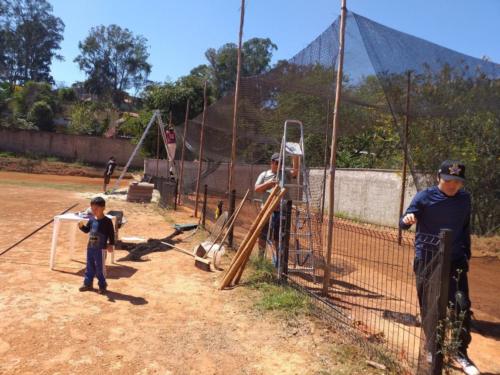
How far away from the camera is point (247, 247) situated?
5320 millimetres

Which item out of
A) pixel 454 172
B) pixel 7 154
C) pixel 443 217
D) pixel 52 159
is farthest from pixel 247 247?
pixel 7 154

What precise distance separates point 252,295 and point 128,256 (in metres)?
2.68

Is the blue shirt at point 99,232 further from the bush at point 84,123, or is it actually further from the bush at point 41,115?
the bush at point 41,115

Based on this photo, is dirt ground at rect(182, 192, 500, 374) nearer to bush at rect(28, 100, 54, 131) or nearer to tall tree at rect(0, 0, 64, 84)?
bush at rect(28, 100, 54, 131)

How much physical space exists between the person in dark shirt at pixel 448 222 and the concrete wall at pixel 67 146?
33.1m

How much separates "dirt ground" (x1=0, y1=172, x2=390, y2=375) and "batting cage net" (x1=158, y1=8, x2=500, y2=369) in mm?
775

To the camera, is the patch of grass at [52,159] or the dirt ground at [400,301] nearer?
the dirt ground at [400,301]

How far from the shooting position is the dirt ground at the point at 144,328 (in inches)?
132

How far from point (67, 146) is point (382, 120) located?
30568 millimetres

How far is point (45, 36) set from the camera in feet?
202

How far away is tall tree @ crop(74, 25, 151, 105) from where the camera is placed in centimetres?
6038

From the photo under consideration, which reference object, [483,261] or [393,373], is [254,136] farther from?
[393,373]

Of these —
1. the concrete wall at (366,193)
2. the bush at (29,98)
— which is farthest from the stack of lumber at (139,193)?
the bush at (29,98)

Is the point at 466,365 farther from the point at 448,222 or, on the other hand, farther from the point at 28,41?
the point at 28,41
